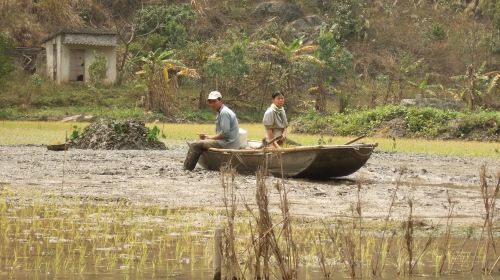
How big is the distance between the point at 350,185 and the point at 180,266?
7.19m

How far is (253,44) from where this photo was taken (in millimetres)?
42375

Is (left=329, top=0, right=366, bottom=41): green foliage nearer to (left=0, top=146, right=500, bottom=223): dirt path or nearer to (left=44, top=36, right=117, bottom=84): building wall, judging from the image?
(left=44, top=36, right=117, bottom=84): building wall

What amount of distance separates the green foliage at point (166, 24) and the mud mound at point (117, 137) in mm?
21570

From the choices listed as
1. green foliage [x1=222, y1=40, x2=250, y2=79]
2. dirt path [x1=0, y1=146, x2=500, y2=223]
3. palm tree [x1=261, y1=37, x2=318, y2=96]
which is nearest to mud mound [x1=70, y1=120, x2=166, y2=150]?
dirt path [x1=0, y1=146, x2=500, y2=223]

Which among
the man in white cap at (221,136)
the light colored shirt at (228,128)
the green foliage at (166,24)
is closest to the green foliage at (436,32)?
the green foliage at (166,24)

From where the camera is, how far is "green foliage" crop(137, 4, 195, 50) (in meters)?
44.1

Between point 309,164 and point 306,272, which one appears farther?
point 309,164

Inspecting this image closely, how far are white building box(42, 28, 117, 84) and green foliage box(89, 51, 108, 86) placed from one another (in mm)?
519

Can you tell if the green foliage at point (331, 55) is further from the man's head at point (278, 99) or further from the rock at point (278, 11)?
the man's head at point (278, 99)

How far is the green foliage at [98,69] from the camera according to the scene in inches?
1594

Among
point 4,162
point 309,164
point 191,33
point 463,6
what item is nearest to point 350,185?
point 309,164

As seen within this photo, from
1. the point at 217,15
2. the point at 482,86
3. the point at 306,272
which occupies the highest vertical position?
the point at 217,15

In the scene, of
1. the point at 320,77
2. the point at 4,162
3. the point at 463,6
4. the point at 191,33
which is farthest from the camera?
the point at 463,6

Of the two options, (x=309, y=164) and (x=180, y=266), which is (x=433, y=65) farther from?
(x=180, y=266)
